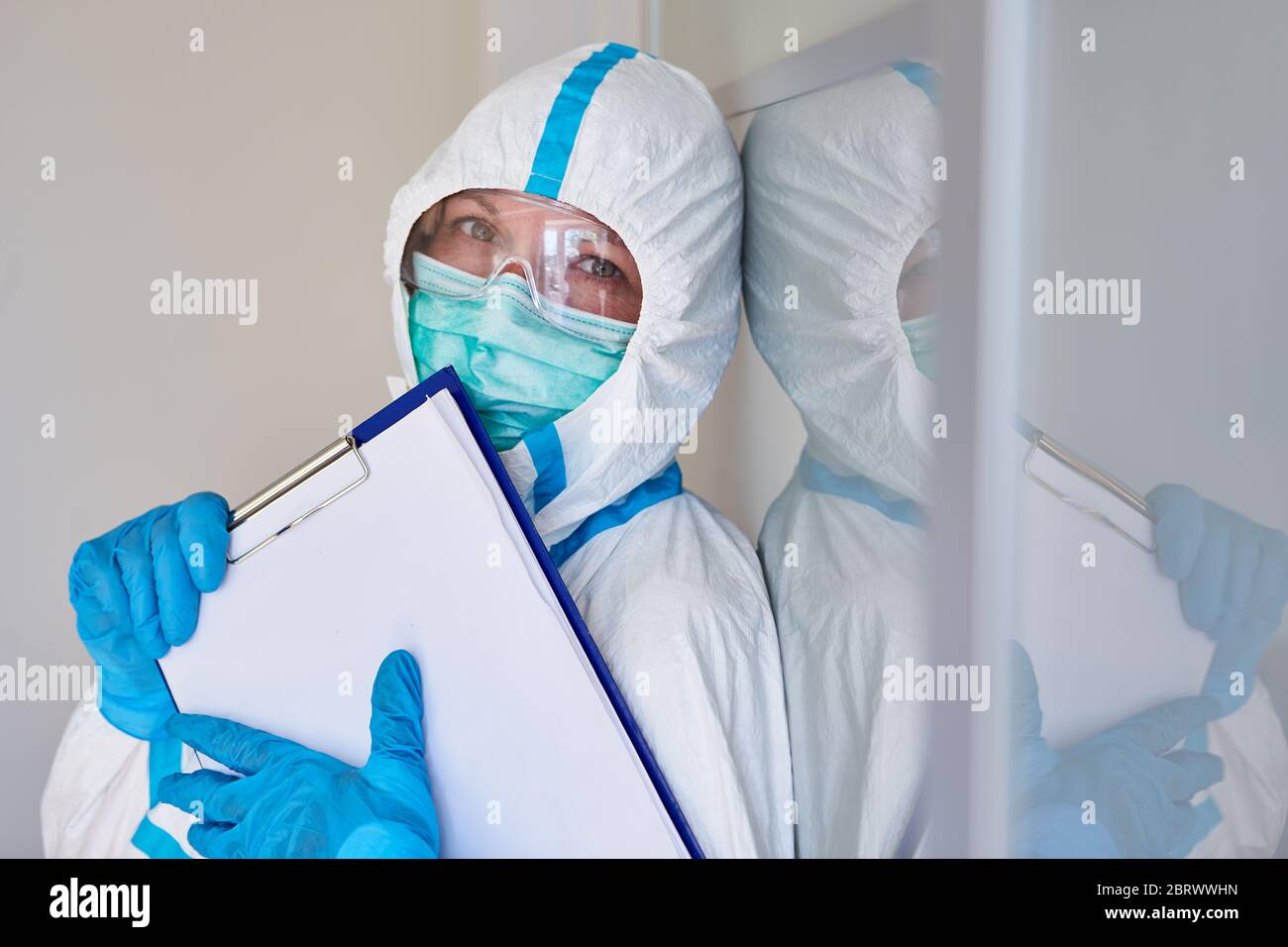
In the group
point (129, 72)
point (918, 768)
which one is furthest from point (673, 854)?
point (129, 72)

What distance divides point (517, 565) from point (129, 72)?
1.15 meters

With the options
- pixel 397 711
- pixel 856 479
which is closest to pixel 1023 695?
pixel 856 479

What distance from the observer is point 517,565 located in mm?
881

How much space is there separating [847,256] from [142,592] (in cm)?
70

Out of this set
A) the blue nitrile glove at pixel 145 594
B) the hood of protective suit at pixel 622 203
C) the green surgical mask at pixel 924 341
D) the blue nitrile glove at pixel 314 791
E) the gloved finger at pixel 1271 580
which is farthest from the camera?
the hood of protective suit at pixel 622 203

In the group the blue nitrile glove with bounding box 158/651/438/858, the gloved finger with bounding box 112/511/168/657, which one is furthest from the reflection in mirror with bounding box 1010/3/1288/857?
the gloved finger with bounding box 112/511/168/657

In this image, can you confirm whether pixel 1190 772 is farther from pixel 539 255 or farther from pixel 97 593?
pixel 97 593

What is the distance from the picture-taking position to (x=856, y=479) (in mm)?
810

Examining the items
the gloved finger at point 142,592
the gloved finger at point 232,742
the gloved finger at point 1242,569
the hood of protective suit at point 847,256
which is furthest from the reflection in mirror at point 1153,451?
the gloved finger at point 142,592

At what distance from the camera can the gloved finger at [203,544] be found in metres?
0.90

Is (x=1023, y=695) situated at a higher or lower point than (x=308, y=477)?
lower

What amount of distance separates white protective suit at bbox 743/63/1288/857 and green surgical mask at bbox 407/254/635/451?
8.0 inches

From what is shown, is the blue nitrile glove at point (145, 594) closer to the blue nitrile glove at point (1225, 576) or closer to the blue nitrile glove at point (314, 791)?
the blue nitrile glove at point (314, 791)
